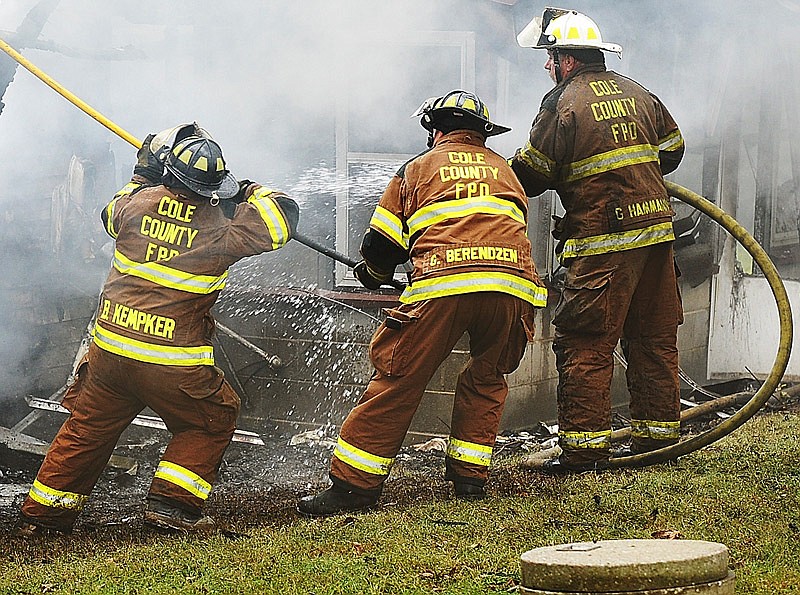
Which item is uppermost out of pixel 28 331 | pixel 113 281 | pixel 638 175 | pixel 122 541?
pixel 638 175

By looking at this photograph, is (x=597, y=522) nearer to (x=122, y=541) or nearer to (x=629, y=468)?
(x=629, y=468)

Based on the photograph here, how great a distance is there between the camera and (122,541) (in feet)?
15.3

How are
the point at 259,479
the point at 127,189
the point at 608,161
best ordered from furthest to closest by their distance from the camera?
the point at 259,479 < the point at 608,161 < the point at 127,189

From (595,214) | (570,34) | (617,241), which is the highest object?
(570,34)

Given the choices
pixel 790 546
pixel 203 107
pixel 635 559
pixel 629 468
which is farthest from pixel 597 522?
pixel 203 107

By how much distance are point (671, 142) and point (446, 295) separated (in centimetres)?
185

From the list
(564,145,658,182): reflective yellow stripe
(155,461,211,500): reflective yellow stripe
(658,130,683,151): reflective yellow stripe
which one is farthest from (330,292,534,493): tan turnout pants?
(658,130,683,151): reflective yellow stripe

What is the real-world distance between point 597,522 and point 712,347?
17.0 feet

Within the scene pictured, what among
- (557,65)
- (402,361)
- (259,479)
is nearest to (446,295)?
(402,361)

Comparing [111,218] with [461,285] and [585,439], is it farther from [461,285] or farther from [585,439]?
[585,439]

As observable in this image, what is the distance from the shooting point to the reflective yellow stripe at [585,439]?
5621 millimetres

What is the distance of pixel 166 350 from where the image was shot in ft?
15.6

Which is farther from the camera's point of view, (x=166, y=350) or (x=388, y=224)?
(x=388, y=224)

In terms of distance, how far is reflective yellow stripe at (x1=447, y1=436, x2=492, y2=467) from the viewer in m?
5.18
